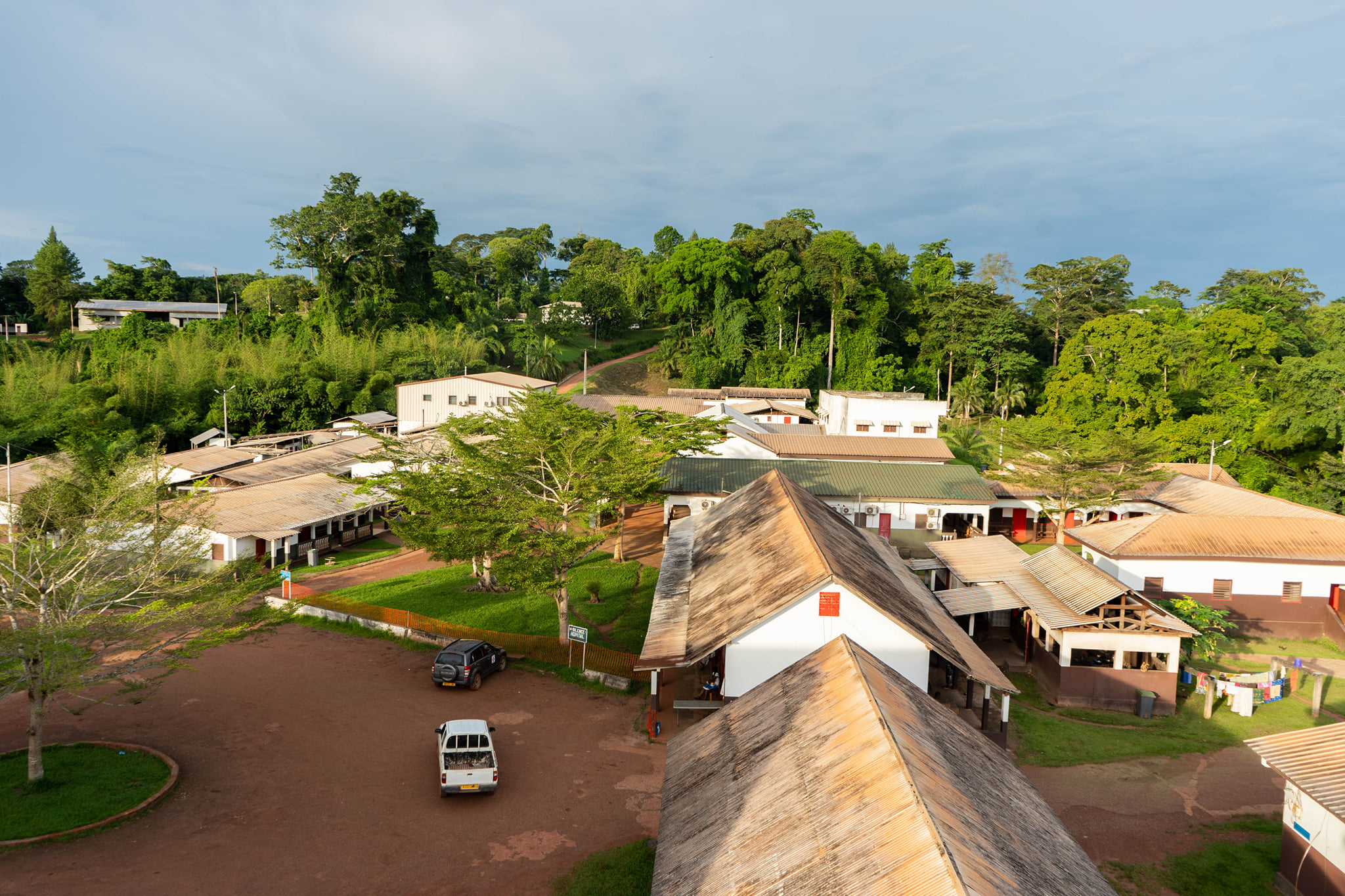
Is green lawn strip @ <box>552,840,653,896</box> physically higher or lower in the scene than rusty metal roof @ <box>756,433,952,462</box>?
lower

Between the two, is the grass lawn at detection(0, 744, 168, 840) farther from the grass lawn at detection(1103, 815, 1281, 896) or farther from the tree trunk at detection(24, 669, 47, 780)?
the grass lawn at detection(1103, 815, 1281, 896)

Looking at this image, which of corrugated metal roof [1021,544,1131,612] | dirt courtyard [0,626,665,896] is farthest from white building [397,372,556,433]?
corrugated metal roof [1021,544,1131,612]

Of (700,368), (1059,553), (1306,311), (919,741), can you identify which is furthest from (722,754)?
(1306,311)

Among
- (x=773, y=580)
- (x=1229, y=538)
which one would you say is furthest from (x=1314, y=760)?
(x=1229, y=538)

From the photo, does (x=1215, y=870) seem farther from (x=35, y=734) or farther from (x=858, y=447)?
(x=858, y=447)

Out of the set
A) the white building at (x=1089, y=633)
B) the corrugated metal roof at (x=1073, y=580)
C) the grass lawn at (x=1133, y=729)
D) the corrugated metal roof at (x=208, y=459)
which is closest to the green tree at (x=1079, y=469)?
the corrugated metal roof at (x=1073, y=580)

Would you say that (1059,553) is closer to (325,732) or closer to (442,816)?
(442,816)

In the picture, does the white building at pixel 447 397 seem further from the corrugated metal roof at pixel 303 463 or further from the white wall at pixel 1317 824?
the white wall at pixel 1317 824
